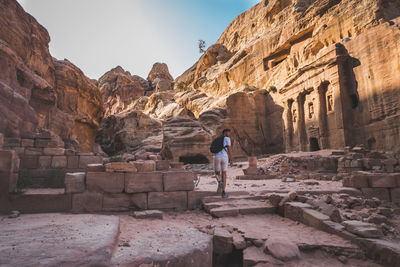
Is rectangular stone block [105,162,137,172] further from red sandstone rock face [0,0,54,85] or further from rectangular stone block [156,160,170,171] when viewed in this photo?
red sandstone rock face [0,0,54,85]

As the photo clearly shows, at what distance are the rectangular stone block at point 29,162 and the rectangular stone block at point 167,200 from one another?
6.56 meters

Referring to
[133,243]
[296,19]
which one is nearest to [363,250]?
[133,243]

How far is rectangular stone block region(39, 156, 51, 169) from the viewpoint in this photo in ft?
29.9

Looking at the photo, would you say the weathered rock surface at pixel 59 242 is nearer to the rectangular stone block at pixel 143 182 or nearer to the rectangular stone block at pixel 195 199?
the rectangular stone block at pixel 143 182

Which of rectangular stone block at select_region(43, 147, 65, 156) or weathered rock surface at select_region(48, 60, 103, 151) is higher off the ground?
weathered rock surface at select_region(48, 60, 103, 151)

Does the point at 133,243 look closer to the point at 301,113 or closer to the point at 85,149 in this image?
the point at 301,113

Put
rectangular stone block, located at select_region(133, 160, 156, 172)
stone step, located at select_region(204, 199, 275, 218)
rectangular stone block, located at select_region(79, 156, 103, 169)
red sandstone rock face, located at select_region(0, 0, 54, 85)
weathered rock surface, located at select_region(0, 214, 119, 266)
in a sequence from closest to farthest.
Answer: weathered rock surface, located at select_region(0, 214, 119, 266) → stone step, located at select_region(204, 199, 275, 218) → rectangular stone block, located at select_region(133, 160, 156, 172) → rectangular stone block, located at select_region(79, 156, 103, 169) → red sandstone rock face, located at select_region(0, 0, 54, 85)

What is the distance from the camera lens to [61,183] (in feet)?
22.8

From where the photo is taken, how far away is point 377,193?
6.53m

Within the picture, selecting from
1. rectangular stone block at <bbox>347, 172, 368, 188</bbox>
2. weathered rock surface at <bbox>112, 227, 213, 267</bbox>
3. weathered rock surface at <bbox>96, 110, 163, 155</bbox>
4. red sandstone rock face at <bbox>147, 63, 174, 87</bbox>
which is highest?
red sandstone rock face at <bbox>147, 63, 174, 87</bbox>

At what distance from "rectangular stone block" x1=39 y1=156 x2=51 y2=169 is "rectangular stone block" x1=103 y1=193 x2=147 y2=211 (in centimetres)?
564

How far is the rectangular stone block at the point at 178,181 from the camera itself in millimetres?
5746

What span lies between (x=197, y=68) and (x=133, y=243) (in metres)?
46.3

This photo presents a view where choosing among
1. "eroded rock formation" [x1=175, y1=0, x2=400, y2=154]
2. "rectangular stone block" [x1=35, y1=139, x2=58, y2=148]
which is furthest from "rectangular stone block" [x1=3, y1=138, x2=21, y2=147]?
"eroded rock formation" [x1=175, y1=0, x2=400, y2=154]
